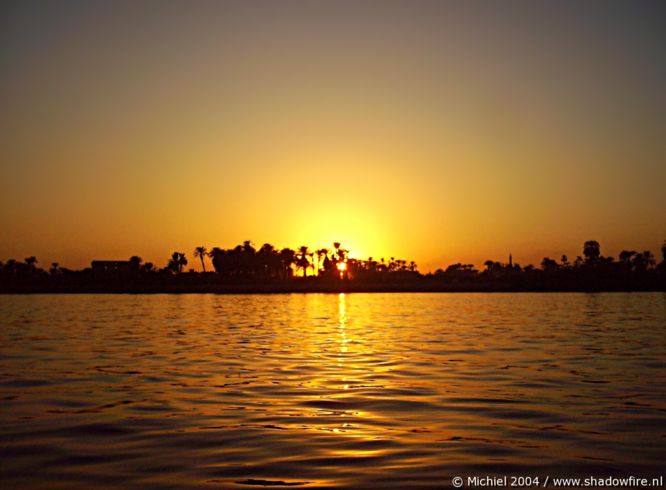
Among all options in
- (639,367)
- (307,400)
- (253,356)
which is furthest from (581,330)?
(307,400)

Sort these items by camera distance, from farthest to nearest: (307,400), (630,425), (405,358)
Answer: (405,358)
(307,400)
(630,425)

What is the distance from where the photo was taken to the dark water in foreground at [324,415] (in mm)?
10172

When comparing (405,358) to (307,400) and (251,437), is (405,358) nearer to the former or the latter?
(307,400)

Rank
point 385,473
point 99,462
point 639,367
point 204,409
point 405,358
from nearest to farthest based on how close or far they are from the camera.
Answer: point 385,473, point 99,462, point 204,409, point 639,367, point 405,358

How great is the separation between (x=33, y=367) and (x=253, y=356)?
7769 mm

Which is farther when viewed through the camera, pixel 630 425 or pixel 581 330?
pixel 581 330

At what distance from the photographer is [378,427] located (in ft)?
42.9

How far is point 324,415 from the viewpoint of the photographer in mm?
14320

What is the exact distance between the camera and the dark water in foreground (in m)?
10.2

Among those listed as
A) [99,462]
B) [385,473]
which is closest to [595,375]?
[385,473]

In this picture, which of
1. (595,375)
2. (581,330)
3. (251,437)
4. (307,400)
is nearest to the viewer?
(251,437)

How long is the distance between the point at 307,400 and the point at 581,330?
28.1 m

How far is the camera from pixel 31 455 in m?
11.1

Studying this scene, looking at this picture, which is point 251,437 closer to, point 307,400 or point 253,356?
point 307,400
